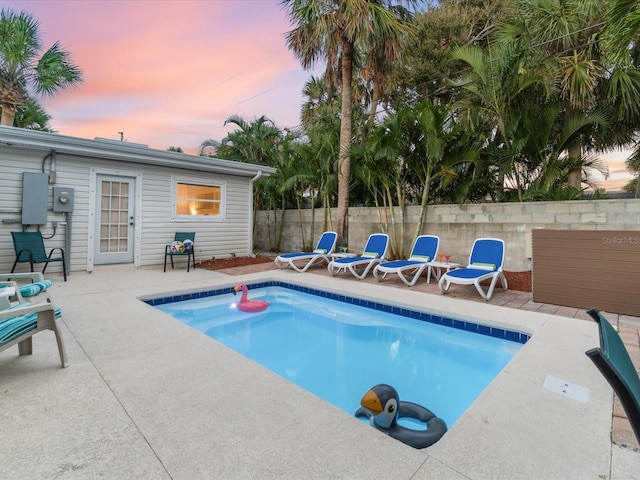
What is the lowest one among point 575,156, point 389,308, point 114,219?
point 389,308

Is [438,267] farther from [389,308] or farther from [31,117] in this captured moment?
[31,117]

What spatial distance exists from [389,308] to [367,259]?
2.03 m

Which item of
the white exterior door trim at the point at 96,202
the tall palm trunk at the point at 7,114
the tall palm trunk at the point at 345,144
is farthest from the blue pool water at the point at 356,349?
the tall palm trunk at the point at 7,114

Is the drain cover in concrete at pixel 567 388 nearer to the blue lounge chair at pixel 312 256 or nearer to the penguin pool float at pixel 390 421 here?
the penguin pool float at pixel 390 421

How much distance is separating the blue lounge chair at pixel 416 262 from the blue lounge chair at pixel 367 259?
31 cm

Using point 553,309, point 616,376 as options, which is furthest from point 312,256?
point 616,376

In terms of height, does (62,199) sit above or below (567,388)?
above

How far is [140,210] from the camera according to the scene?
25.2ft

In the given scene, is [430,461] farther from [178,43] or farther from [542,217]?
[178,43]

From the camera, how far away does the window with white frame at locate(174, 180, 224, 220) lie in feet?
27.7

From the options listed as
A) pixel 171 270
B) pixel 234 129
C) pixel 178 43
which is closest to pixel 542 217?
pixel 171 270

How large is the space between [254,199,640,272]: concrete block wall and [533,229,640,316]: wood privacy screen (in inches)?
67.0

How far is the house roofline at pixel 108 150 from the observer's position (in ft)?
19.2

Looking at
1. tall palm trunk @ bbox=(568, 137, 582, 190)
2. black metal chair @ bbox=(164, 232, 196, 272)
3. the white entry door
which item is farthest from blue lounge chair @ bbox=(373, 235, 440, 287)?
the white entry door
